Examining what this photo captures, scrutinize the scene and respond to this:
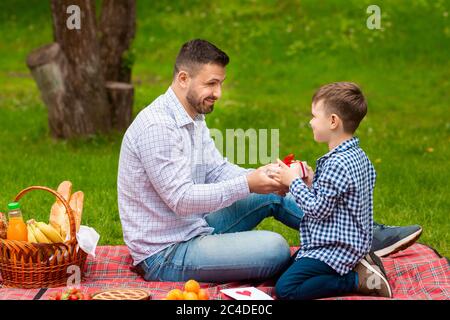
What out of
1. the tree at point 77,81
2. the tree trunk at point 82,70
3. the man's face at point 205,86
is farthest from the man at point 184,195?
the tree trunk at point 82,70

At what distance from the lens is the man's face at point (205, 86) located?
455 centimetres

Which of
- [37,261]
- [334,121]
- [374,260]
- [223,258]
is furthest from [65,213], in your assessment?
[374,260]

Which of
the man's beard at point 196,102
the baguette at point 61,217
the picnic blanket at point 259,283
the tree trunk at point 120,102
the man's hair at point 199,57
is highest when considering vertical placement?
the man's hair at point 199,57

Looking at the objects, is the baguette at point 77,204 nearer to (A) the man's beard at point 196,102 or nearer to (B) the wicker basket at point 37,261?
(B) the wicker basket at point 37,261

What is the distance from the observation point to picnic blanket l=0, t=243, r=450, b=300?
4445 mm

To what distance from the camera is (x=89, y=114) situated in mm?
8898

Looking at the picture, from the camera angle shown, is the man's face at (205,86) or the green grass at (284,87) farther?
the green grass at (284,87)

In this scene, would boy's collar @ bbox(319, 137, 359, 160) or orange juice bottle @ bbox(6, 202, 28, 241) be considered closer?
boy's collar @ bbox(319, 137, 359, 160)

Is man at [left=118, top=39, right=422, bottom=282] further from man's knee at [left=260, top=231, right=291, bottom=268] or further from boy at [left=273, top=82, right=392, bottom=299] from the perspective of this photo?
boy at [left=273, top=82, right=392, bottom=299]

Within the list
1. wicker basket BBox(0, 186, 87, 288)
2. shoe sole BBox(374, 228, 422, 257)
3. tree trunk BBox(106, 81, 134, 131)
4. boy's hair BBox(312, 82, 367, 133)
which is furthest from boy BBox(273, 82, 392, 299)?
tree trunk BBox(106, 81, 134, 131)

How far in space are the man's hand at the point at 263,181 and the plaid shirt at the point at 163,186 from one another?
0.03m

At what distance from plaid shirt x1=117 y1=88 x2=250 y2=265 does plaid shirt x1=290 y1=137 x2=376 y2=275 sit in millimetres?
407
